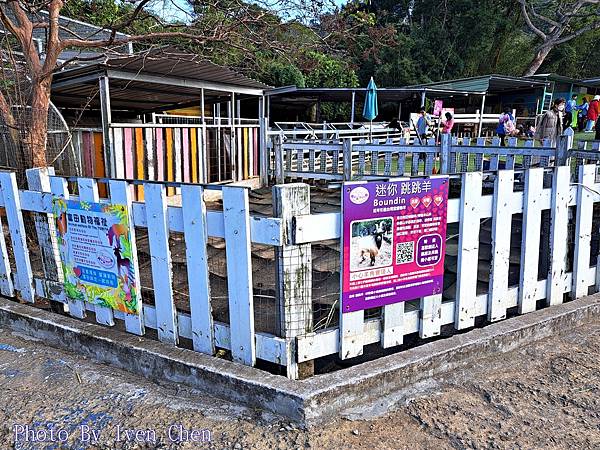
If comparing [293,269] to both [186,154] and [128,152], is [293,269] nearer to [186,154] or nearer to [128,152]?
[128,152]

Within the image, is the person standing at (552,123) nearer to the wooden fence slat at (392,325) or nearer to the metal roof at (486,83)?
the wooden fence slat at (392,325)

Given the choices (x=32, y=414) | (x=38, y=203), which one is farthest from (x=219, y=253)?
(x=32, y=414)

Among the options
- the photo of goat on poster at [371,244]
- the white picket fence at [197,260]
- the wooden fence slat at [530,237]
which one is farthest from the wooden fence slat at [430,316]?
the white picket fence at [197,260]

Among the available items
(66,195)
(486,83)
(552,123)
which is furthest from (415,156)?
(486,83)

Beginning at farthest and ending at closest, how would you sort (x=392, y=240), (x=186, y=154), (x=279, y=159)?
(x=279, y=159) < (x=186, y=154) < (x=392, y=240)

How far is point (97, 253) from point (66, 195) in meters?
0.49

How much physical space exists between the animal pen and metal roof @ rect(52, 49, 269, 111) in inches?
116

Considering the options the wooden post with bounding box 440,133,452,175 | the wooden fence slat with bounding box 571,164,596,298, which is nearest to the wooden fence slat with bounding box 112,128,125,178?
the wooden post with bounding box 440,133,452,175

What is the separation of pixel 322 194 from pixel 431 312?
5.97 meters

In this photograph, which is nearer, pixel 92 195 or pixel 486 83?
pixel 92 195

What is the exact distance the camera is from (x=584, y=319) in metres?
3.71

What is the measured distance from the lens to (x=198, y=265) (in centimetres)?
→ 288

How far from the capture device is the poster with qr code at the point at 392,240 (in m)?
2.72

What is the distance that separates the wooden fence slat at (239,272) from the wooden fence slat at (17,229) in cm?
204
